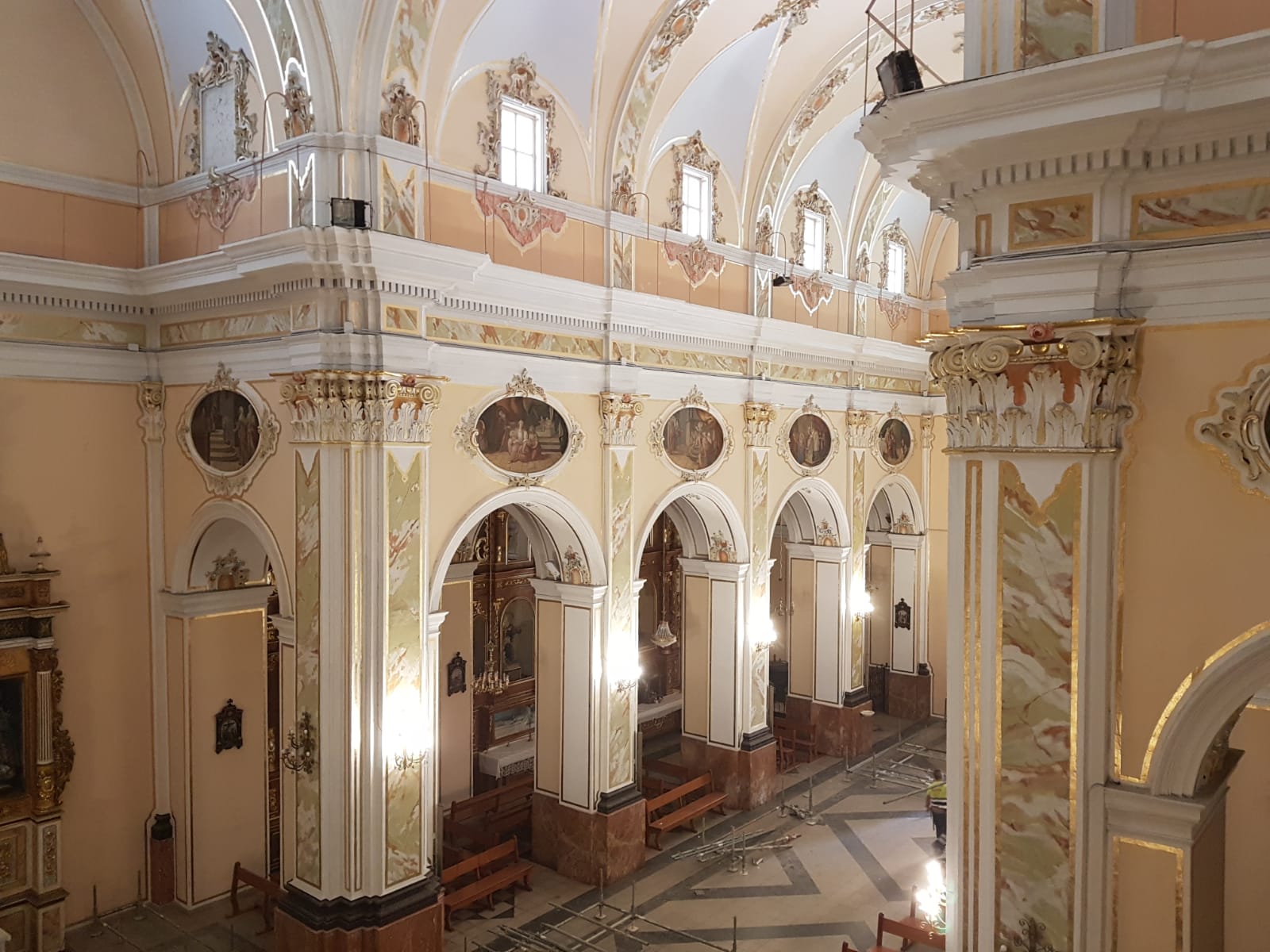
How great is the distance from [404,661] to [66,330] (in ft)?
17.3

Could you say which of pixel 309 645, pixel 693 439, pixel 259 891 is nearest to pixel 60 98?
pixel 309 645

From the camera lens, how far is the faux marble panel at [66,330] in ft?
34.6

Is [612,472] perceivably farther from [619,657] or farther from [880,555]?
[880,555]

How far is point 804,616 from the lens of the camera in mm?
18000

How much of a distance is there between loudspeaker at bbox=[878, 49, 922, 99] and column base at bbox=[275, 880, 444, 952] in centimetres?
885

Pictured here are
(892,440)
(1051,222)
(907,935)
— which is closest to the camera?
(1051,222)

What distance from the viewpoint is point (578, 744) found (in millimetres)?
12828

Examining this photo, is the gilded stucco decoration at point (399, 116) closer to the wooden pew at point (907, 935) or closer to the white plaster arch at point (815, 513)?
the white plaster arch at point (815, 513)

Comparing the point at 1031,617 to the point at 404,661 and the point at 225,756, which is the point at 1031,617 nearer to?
the point at 404,661

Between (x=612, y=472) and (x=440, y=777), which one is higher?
(x=612, y=472)

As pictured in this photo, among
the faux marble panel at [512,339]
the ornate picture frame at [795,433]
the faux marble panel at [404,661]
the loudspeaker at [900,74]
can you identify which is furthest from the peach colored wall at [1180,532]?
the ornate picture frame at [795,433]

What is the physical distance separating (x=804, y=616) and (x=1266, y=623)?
1345cm

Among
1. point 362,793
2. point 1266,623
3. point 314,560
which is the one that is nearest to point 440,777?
point 362,793

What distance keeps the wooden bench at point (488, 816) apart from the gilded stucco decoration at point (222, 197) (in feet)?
27.3
